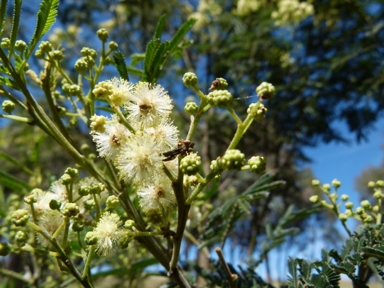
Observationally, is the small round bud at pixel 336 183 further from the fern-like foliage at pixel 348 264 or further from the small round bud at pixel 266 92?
the small round bud at pixel 266 92

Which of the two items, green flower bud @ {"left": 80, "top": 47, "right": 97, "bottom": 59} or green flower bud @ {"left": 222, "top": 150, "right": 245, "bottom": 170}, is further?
green flower bud @ {"left": 80, "top": 47, "right": 97, "bottom": 59}

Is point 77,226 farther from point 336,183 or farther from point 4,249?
point 336,183

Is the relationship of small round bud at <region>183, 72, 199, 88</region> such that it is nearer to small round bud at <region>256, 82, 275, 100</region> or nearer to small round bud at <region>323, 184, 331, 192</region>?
small round bud at <region>256, 82, 275, 100</region>

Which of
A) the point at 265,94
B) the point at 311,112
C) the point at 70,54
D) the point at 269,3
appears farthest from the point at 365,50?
the point at 70,54

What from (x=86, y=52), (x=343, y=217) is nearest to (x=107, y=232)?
(x=86, y=52)

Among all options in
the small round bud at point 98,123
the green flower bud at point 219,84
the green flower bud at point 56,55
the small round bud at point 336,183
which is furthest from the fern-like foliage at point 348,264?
the green flower bud at point 56,55

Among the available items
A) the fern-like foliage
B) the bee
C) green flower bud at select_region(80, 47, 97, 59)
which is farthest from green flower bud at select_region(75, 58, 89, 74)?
the fern-like foliage
